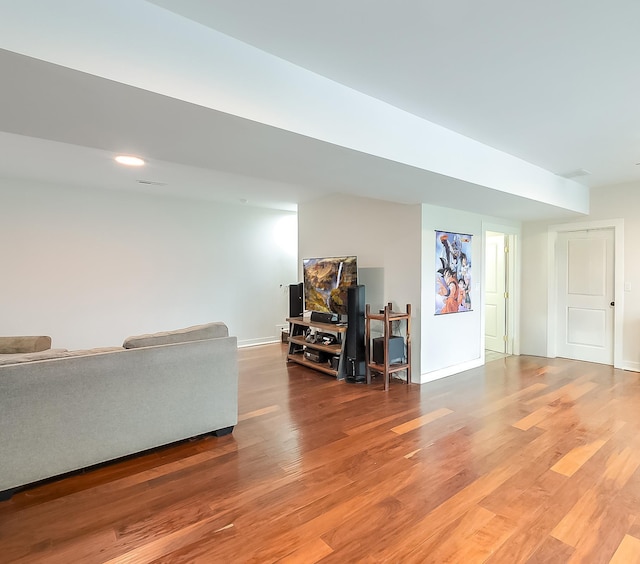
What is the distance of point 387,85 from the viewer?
2111 mm

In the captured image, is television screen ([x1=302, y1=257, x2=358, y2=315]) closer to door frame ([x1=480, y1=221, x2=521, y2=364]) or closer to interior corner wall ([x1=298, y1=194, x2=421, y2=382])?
interior corner wall ([x1=298, y1=194, x2=421, y2=382])

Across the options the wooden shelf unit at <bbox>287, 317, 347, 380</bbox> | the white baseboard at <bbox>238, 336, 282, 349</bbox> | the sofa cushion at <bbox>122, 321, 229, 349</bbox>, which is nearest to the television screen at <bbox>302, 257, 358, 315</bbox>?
the wooden shelf unit at <bbox>287, 317, 347, 380</bbox>

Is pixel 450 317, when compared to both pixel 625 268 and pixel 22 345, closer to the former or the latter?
pixel 625 268

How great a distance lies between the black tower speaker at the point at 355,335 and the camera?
412 cm

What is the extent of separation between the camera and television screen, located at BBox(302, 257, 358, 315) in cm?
440

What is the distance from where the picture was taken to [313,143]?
6.70 ft

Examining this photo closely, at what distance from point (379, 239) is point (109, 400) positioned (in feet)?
10.9

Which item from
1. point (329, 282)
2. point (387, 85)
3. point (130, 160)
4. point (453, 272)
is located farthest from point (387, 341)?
point (130, 160)

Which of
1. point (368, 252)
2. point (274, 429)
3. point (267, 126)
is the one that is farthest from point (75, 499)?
point (368, 252)

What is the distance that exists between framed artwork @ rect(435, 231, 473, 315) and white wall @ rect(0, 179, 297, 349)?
3.18 m

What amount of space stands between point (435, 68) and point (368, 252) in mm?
2728

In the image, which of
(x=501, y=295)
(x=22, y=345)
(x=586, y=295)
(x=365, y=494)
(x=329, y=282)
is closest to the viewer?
(x=365, y=494)

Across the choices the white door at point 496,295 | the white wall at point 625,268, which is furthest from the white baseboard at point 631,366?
the white door at point 496,295

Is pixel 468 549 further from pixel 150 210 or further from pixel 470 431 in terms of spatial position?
pixel 150 210
